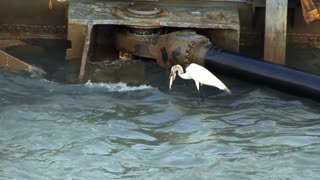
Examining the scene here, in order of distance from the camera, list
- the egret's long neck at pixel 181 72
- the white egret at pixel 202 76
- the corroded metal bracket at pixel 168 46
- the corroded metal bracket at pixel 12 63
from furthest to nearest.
→ the corroded metal bracket at pixel 12 63 < the corroded metal bracket at pixel 168 46 < the egret's long neck at pixel 181 72 < the white egret at pixel 202 76

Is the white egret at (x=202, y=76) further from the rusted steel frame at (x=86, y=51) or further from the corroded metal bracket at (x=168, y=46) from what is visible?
the rusted steel frame at (x=86, y=51)

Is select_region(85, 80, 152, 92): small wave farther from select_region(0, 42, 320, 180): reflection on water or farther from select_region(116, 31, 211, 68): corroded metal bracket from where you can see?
select_region(116, 31, 211, 68): corroded metal bracket

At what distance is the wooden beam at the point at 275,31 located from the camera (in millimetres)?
10656

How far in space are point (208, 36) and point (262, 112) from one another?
2130mm

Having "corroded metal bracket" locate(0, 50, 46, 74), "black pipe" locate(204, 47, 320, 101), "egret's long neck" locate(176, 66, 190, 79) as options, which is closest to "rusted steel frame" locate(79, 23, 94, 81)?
"corroded metal bracket" locate(0, 50, 46, 74)

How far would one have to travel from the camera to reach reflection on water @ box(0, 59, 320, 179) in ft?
25.8

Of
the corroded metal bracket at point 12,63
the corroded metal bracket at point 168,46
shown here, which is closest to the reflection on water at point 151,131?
the corroded metal bracket at point 12,63

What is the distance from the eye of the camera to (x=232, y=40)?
10.9 m

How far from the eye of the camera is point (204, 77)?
31.7ft

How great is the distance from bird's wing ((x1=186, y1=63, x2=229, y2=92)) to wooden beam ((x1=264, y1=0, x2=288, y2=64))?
55.2 inches

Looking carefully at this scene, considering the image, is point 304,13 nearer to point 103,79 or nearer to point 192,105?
point 192,105

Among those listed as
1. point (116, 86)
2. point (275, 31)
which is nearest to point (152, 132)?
point (116, 86)

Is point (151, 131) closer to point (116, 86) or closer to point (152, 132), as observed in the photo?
point (152, 132)

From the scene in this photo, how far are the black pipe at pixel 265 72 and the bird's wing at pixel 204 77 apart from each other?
39 centimetres
